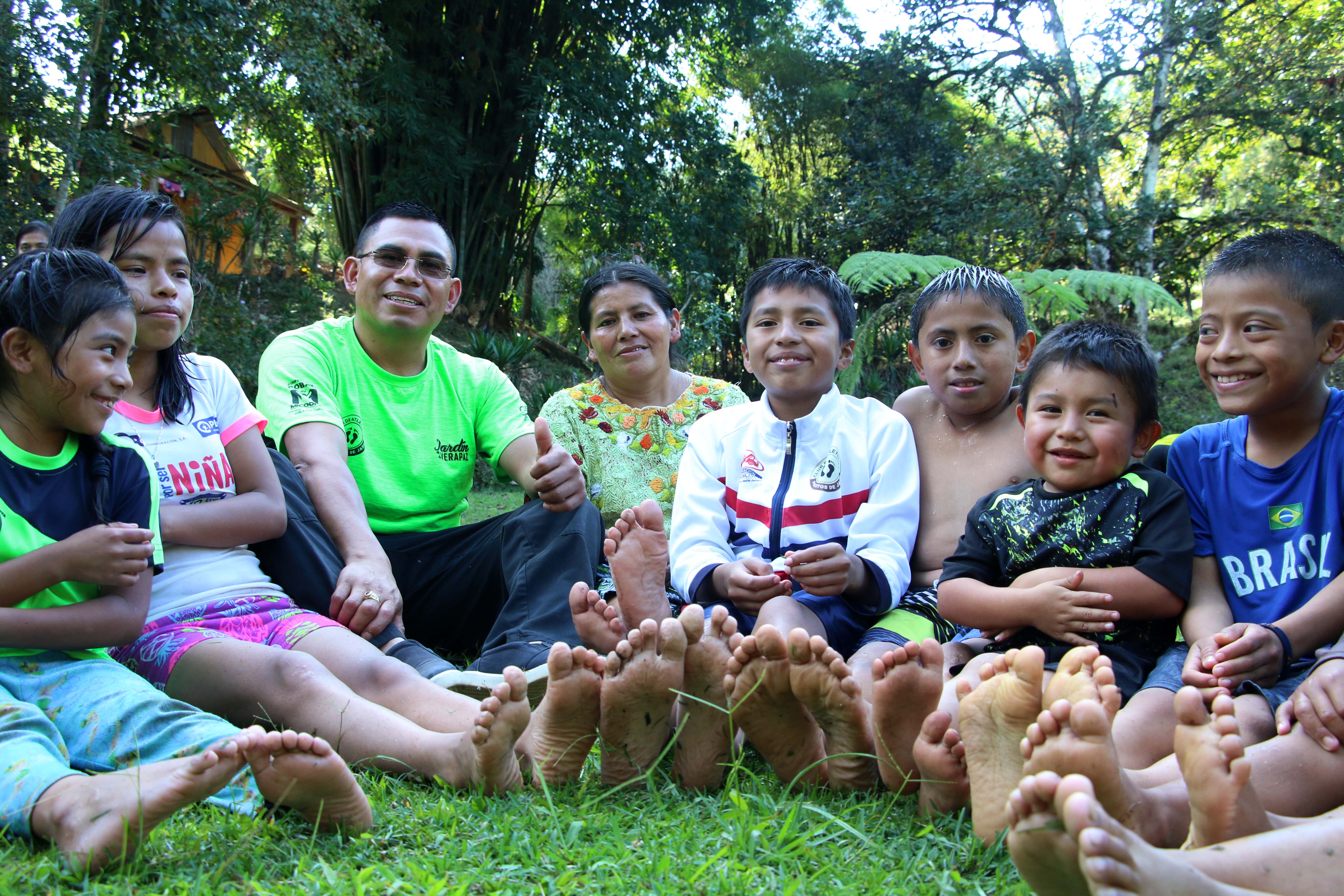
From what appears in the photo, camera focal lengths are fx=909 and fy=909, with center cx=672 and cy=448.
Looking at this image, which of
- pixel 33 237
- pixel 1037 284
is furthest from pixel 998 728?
pixel 1037 284

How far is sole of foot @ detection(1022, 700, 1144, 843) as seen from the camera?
1.15m

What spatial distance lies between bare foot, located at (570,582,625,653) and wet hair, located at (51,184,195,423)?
1.09m

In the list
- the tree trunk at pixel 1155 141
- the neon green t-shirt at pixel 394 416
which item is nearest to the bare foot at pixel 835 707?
the neon green t-shirt at pixel 394 416

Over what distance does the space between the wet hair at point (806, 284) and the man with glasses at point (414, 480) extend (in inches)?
28.3

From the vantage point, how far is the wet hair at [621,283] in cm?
305

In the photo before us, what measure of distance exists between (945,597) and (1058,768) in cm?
86

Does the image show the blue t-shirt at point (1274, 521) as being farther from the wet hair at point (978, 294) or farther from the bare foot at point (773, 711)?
the bare foot at point (773, 711)

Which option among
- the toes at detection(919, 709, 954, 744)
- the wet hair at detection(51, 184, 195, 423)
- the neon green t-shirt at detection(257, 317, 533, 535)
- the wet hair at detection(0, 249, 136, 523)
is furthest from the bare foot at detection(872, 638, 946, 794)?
the wet hair at detection(51, 184, 195, 423)

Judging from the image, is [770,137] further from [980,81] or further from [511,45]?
[511,45]

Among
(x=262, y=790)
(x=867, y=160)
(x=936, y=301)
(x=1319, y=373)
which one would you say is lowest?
(x=262, y=790)

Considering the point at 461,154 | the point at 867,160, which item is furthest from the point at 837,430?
the point at 867,160

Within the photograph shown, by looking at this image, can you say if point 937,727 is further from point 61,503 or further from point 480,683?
point 61,503

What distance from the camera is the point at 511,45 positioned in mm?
9422

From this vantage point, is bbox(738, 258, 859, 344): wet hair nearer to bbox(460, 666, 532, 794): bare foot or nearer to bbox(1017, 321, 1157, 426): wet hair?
bbox(1017, 321, 1157, 426): wet hair
